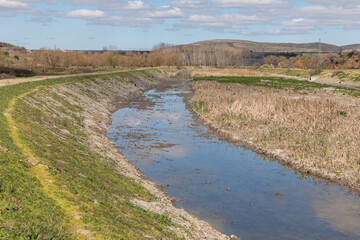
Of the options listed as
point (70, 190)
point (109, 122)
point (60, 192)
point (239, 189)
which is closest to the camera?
point (60, 192)

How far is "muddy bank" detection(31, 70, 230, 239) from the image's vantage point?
12.2 m

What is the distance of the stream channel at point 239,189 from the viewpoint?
44.3ft

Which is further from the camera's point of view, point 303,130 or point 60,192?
point 303,130

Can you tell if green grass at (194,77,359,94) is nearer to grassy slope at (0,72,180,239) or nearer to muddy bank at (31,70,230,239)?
muddy bank at (31,70,230,239)

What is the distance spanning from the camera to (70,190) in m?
11.0

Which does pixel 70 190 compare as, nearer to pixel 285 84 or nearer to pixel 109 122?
pixel 109 122

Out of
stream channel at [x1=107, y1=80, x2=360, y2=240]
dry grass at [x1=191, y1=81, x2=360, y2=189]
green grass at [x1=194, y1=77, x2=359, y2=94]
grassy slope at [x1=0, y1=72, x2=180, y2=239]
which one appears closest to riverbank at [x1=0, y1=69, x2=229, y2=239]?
grassy slope at [x1=0, y1=72, x2=180, y2=239]

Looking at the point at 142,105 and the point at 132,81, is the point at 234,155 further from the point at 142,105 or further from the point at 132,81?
the point at 132,81

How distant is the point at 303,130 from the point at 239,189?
10.6 metres

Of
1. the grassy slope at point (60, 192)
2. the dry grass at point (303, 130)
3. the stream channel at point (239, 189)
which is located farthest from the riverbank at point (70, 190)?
the dry grass at point (303, 130)

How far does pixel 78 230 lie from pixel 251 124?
74.9 feet

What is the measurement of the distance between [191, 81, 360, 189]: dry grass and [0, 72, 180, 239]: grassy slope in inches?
438

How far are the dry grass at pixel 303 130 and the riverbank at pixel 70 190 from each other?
9839mm

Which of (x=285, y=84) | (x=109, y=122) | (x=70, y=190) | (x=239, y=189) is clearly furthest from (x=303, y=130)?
(x=285, y=84)
